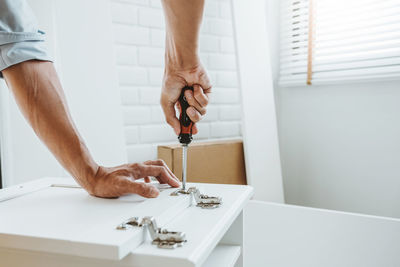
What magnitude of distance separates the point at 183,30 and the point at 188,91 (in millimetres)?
134

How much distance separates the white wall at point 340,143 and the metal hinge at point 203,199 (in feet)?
4.69

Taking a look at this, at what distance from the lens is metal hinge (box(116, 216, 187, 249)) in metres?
0.48

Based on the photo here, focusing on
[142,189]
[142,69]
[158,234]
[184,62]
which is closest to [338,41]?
[142,69]

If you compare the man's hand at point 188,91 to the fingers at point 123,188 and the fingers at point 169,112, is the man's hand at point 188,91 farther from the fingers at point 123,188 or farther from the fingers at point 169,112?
the fingers at point 123,188

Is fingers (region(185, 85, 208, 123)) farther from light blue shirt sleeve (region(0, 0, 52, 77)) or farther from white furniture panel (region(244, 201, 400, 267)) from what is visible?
white furniture panel (region(244, 201, 400, 267))

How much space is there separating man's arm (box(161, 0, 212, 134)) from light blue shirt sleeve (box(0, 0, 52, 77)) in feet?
0.90

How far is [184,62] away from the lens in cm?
80

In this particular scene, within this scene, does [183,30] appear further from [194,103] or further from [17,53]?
[17,53]

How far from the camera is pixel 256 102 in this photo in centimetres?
191

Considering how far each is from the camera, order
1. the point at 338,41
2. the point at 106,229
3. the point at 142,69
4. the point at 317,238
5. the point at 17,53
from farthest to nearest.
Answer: the point at 338,41 → the point at 142,69 → the point at 317,238 → the point at 17,53 → the point at 106,229

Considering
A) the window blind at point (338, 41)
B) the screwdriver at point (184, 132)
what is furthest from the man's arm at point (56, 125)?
the window blind at point (338, 41)

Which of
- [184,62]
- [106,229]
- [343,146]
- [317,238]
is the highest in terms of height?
[184,62]

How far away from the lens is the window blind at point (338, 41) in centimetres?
172

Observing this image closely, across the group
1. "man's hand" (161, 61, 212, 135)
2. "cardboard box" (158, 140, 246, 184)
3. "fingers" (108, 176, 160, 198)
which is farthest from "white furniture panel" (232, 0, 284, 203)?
"fingers" (108, 176, 160, 198)
